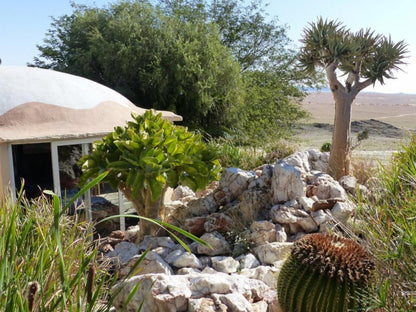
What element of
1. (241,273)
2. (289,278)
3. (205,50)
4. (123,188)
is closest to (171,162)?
(123,188)

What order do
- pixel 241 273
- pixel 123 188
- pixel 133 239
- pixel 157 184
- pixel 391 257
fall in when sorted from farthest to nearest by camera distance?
pixel 133 239, pixel 123 188, pixel 157 184, pixel 241 273, pixel 391 257

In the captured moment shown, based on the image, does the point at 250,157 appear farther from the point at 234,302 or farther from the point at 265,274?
the point at 234,302

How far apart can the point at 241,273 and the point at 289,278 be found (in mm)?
1826

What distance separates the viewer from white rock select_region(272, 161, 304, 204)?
667 cm

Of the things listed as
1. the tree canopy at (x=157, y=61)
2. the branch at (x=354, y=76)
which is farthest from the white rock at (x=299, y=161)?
the tree canopy at (x=157, y=61)

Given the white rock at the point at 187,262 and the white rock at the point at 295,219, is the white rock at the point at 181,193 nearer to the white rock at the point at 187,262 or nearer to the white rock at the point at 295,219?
the white rock at the point at 295,219

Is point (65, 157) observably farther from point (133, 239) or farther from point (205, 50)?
point (205, 50)

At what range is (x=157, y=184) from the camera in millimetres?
5887

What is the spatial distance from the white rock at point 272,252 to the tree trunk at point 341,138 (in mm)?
3497

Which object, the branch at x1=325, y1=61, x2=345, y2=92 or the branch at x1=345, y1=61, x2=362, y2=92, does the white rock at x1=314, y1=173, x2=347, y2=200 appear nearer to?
the branch at x1=325, y1=61, x2=345, y2=92

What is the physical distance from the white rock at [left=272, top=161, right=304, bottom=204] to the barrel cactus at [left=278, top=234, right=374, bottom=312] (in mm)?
2961

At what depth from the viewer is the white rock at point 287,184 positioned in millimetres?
6672

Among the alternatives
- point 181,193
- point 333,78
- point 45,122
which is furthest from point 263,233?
point 45,122

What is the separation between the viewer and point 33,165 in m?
7.77
